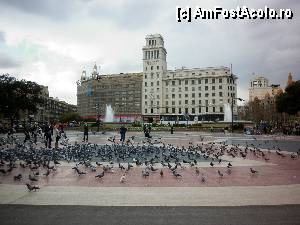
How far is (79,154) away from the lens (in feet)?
57.0

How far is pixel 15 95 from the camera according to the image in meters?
64.1

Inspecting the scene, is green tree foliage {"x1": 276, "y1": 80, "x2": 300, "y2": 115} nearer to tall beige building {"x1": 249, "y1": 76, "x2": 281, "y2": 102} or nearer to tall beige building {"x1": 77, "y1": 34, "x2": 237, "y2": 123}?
tall beige building {"x1": 77, "y1": 34, "x2": 237, "y2": 123}

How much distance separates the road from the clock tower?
99.3m

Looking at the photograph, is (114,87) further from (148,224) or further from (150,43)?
(148,224)

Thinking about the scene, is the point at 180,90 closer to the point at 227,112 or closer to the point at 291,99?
the point at 227,112

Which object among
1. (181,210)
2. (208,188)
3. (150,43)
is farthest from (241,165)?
(150,43)

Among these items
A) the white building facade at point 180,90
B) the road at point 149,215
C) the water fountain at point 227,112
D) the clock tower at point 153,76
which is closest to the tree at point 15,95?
the clock tower at point 153,76

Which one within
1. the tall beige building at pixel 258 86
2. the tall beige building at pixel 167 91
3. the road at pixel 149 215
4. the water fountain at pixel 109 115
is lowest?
the road at pixel 149 215

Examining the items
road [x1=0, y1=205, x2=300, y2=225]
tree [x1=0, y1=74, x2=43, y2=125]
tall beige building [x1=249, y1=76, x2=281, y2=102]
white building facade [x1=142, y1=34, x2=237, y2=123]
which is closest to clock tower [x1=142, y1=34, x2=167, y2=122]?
white building facade [x1=142, y1=34, x2=237, y2=123]

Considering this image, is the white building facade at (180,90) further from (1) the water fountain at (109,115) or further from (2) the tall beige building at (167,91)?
(1) the water fountain at (109,115)

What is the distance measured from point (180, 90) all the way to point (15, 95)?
56097mm

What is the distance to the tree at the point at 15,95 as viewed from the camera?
199 feet

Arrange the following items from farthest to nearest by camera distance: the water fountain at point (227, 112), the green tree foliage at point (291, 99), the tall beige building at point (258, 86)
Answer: the tall beige building at point (258, 86), the water fountain at point (227, 112), the green tree foliage at point (291, 99)

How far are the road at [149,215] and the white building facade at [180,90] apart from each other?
9390 centimetres
